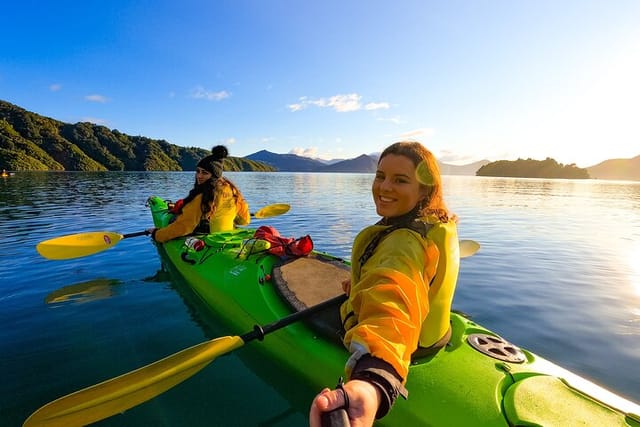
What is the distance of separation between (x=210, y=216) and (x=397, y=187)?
593cm

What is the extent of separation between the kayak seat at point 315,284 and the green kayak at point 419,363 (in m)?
0.01

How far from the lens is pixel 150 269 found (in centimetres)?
839

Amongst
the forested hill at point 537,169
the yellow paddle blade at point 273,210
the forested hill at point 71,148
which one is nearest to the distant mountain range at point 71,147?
the forested hill at point 71,148

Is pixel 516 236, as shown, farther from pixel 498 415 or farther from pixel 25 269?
pixel 25 269

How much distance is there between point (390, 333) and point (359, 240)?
104 cm

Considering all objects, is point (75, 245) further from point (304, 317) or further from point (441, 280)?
point (441, 280)

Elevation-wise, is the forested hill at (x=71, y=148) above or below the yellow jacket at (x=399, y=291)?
above

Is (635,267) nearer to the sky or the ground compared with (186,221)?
nearer to the ground

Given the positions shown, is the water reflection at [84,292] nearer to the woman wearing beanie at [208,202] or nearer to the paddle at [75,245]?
the paddle at [75,245]

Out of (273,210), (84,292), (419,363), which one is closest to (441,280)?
(419,363)

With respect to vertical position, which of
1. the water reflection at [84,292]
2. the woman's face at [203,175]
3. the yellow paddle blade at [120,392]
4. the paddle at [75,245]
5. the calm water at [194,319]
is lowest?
the water reflection at [84,292]

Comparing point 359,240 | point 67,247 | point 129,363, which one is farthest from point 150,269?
point 359,240

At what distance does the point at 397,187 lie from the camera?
2305mm

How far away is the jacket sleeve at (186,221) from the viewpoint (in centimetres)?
713
